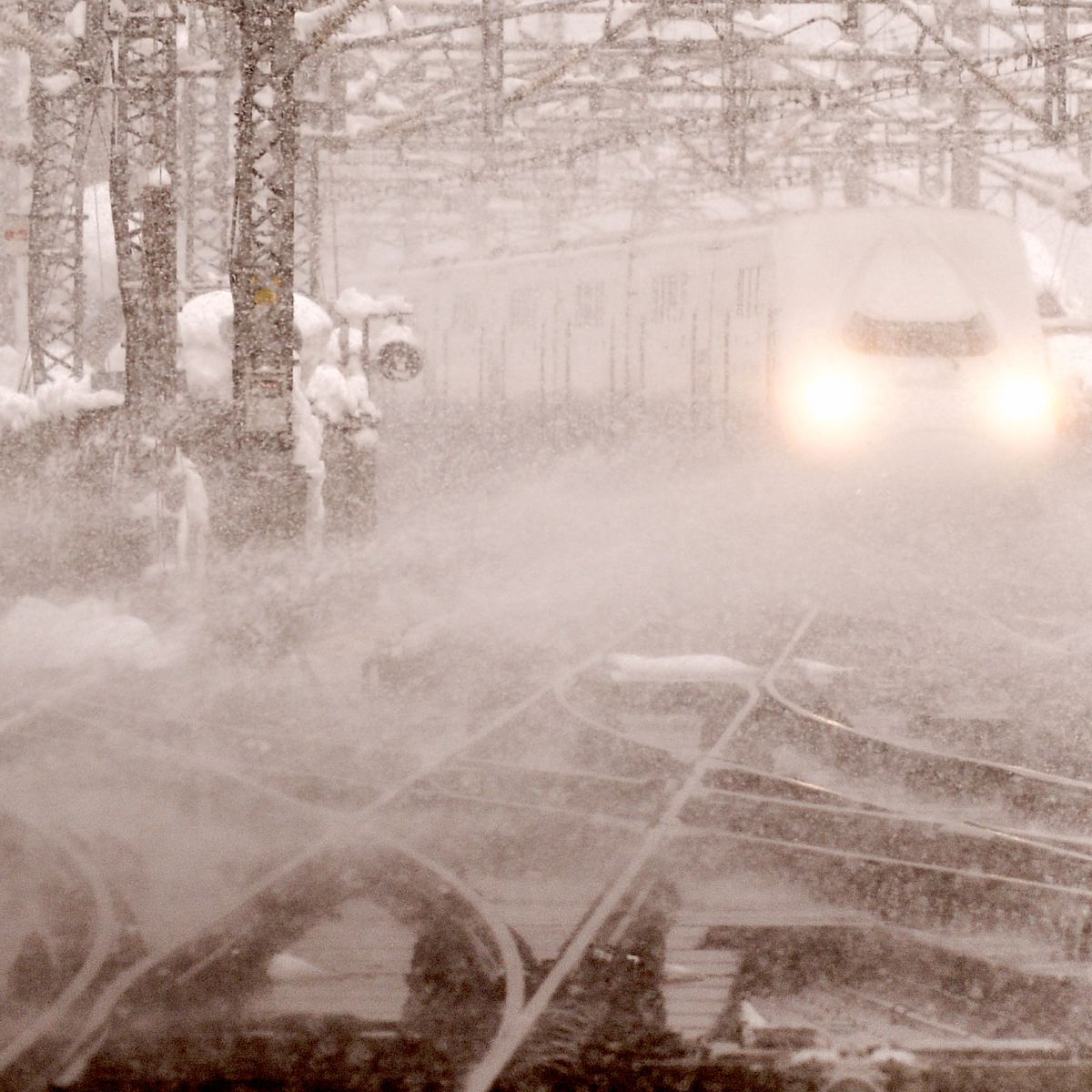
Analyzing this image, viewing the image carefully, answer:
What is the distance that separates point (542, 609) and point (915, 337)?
13.9ft

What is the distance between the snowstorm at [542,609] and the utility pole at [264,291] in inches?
1.6

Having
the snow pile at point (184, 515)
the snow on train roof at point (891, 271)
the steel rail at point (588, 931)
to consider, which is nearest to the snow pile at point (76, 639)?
the snow pile at point (184, 515)

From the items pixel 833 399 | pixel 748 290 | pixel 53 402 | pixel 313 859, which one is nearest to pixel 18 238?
pixel 53 402

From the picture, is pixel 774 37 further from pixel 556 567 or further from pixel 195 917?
pixel 195 917

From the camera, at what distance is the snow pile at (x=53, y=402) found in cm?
1493

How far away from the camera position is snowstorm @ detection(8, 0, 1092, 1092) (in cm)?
485

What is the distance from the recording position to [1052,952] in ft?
17.2

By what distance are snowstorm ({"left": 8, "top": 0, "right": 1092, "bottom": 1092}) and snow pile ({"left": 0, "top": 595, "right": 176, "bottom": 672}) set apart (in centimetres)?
6

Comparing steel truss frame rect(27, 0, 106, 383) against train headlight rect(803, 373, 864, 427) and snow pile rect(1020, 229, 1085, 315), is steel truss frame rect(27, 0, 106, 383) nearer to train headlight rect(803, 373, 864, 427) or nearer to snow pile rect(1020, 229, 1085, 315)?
train headlight rect(803, 373, 864, 427)

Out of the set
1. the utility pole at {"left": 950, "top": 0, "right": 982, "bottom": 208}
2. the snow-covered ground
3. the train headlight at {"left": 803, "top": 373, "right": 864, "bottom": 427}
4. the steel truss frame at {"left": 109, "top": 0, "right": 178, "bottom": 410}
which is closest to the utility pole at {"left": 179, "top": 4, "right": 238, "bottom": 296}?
the snow-covered ground

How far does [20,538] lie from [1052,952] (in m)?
11.3

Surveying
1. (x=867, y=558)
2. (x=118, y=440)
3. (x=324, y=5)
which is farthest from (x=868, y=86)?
(x=118, y=440)

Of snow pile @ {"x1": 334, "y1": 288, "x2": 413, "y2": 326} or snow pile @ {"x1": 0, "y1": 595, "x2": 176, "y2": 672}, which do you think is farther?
snow pile @ {"x1": 334, "y1": 288, "x2": 413, "y2": 326}

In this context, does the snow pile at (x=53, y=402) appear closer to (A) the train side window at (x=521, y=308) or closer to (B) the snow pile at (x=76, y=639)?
(B) the snow pile at (x=76, y=639)
